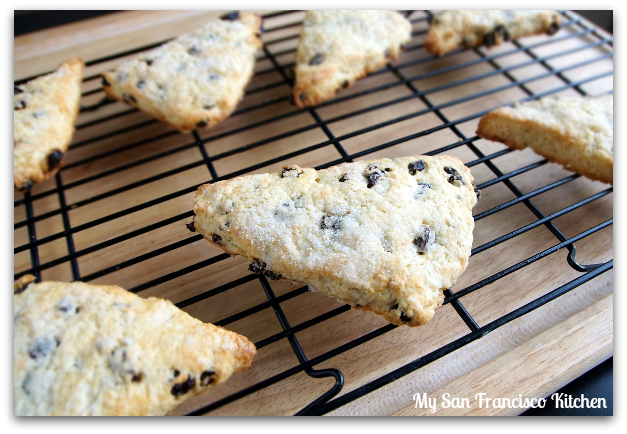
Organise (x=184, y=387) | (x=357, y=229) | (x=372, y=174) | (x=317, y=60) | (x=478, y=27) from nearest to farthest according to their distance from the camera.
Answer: (x=184, y=387)
(x=357, y=229)
(x=372, y=174)
(x=317, y=60)
(x=478, y=27)

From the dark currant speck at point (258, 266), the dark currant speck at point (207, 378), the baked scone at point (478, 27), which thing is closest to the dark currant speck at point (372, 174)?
the dark currant speck at point (258, 266)

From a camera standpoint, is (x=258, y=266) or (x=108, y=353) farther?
(x=258, y=266)

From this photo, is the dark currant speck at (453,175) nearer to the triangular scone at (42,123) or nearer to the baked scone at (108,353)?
the baked scone at (108,353)

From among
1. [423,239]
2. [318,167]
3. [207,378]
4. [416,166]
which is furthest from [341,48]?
[207,378]

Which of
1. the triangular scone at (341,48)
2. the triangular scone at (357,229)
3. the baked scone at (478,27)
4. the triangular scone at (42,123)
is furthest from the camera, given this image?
the baked scone at (478,27)

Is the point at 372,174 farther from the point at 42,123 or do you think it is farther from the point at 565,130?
the point at 42,123

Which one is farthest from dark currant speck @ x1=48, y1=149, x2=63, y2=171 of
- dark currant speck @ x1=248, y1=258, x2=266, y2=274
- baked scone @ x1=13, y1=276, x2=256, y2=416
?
dark currant speck @ x1=248, y1=258, x2=266, y2=274

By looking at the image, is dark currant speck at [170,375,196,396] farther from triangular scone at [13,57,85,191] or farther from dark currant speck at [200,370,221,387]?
triangular scone at [13,57,85,191]
